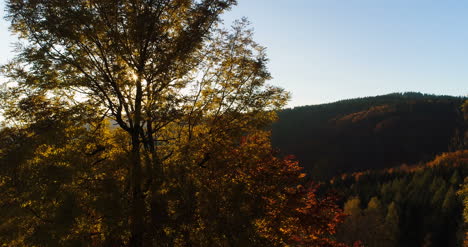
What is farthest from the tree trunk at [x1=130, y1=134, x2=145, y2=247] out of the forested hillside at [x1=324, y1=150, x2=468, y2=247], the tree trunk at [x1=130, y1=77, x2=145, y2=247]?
the forested hillside at [x1=324, y1=150, x2=468, y2=247]

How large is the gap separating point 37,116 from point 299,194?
9175 mm

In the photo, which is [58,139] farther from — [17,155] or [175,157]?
[175,157]

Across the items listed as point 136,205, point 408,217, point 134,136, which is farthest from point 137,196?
point 408,217

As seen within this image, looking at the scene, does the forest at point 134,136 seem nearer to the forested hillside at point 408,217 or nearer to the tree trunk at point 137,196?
the tree trunk at point 137,196

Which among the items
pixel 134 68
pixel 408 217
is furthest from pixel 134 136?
pixel 408 217

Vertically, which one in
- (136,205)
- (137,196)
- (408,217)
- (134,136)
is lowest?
(408,217)

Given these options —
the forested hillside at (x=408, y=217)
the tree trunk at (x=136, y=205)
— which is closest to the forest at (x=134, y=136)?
the tree trunk at (x=136, y=205)

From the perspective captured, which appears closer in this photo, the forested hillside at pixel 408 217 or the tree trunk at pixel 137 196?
the tree trunk at pixel 137 196

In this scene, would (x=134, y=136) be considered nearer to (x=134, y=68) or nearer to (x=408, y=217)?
(x=134, y=68)

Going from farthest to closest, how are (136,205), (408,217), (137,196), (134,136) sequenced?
(408,217)
(134,136)
(137,196)
(136,205)

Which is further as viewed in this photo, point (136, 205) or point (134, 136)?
point (134, 136)

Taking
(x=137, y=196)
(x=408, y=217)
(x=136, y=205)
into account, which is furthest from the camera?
(x=408, y=217)

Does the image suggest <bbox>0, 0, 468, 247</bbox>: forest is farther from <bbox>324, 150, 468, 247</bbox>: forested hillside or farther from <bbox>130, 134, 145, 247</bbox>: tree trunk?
<bbox>324, 150, 468, 247</bbox>: forested hillside

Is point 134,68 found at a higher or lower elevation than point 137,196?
higher
